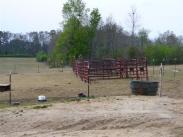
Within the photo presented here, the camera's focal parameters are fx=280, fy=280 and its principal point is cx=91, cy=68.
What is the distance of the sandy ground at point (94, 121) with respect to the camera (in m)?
6.26

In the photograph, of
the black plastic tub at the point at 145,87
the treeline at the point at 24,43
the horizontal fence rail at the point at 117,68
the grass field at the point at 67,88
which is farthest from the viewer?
the treeline at the point at 24,43

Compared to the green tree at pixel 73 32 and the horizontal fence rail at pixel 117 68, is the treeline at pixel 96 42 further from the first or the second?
the horizontal fence rail at pixel 117 68

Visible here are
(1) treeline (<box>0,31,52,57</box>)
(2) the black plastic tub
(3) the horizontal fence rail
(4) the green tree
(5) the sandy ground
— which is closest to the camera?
(5) the sandy ground

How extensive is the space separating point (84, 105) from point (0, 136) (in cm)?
369

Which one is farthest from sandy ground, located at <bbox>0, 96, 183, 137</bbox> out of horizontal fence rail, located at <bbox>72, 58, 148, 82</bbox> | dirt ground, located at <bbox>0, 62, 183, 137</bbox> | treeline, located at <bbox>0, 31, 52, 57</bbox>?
treeline, located at <bbox>0, 31, 52, 57</bbox>

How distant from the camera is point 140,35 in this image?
215 ft

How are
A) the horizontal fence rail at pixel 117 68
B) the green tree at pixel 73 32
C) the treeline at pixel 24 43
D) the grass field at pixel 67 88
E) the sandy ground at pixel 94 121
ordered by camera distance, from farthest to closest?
1. the treeline at pixel 24 43
2. the green tree at pixel 73 32
3. the horizontal fence rail at pixel 117 68
4. the grass field at pixel 67 88
5. the sandy ground at pixel 94 121

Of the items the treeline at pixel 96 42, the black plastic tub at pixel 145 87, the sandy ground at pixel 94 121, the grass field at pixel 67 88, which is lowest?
the grass field at pixel 67 88

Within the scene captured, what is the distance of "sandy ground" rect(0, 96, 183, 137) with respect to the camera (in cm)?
626

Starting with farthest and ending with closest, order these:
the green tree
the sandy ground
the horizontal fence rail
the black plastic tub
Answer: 1. the green tree
2. the horizontal fence rail
3. the black plastic tub
4. the sandy ground

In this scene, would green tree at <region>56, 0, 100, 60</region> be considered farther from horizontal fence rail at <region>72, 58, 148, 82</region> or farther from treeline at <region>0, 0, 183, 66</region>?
horizontal fence rail at <region>72, 58, 148, 82</region>

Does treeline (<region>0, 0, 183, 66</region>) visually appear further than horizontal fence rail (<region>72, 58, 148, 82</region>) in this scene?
Yes

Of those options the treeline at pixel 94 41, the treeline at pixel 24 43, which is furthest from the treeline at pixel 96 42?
the treeline at pixel 24 43

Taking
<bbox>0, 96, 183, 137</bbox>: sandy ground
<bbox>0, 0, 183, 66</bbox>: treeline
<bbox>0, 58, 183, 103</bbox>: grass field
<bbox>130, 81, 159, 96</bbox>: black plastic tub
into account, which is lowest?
<bbox>0, 58, 183, 103</bbox>: grass field
